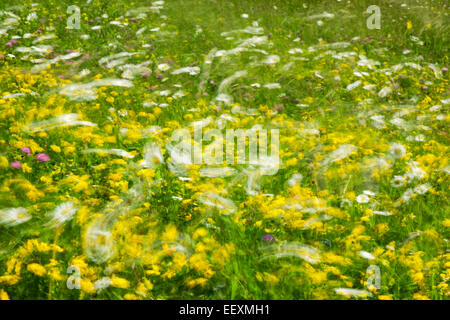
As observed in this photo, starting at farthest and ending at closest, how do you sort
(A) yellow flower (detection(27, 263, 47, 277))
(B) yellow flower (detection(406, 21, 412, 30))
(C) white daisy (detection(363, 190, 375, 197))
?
(B) yellow flower (detection(406, 21, 412, 30))
(C) white daisy (detection(363, 190, 375, 197))
(A) yellow flower (detection(27, 263, 47, 277))

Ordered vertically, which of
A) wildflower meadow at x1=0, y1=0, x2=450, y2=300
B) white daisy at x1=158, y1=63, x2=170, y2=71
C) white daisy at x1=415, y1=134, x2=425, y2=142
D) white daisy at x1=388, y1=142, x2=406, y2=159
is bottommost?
white daisy at x1=415, y1=134, x2=425, y2=142

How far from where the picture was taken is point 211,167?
3.36 metres

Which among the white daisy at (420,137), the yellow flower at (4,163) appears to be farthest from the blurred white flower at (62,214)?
the white daisy at (420,137)

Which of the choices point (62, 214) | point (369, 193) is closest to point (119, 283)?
point (62, 214)

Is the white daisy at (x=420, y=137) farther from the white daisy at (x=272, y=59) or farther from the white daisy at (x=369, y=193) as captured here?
the white daisy at (x=272, y=59)

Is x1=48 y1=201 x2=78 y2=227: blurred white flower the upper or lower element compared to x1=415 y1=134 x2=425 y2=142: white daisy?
upper

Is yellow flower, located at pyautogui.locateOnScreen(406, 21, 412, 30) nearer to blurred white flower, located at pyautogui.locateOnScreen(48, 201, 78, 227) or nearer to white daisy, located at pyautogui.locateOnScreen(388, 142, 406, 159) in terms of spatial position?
white daisy, located at pyautogui.locateOnScreen(388, 142, 406, 159)

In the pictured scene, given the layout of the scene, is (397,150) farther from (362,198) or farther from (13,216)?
(13,216)

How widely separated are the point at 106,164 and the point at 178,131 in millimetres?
976

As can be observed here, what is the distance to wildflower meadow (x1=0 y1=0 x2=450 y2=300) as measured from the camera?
233cm

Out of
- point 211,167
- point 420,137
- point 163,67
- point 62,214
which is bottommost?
point 420,137

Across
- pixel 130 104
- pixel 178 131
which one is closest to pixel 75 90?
pixel 130 104

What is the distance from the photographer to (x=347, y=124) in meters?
4.70

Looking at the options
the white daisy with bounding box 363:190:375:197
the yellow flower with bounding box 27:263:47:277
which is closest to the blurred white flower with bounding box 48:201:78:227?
the yellow flower with bounding box 27:263:47:277
